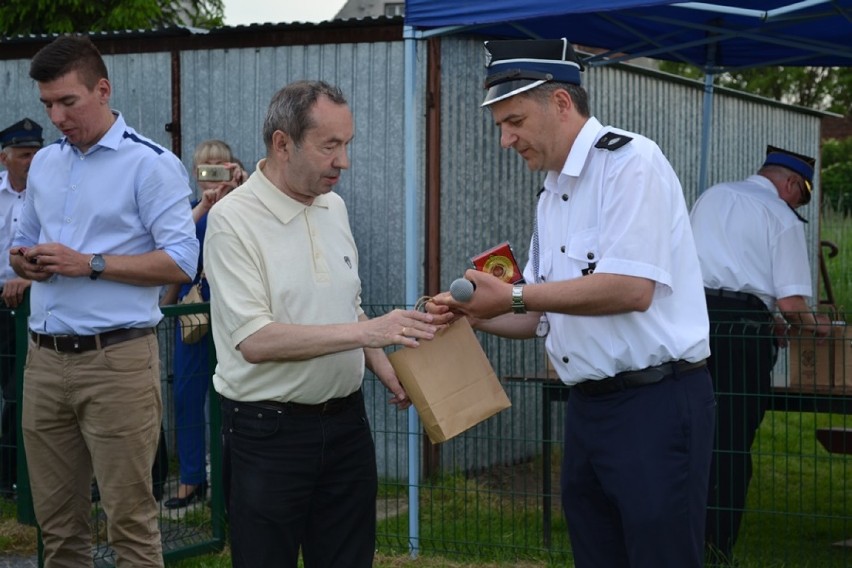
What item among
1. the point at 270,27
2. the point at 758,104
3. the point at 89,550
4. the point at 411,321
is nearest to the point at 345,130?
the point at 411,321

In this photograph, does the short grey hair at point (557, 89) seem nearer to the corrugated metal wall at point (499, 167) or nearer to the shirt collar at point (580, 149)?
the shirt collar at point (580, 149)

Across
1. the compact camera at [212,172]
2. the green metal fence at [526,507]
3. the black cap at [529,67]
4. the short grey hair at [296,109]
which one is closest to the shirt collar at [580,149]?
the black cap at [529,67]

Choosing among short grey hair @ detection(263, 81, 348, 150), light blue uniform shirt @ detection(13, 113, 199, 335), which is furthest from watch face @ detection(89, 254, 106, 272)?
short grey hair @ detection(263, 81, 348, 150)

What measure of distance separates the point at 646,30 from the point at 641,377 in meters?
4.58

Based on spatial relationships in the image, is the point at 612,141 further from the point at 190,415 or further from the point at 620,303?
the point at 190,415

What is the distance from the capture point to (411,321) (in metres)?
3.64

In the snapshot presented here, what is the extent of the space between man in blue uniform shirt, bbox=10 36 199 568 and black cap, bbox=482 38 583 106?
1609 mm

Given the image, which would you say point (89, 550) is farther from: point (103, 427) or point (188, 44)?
point (188, 44)

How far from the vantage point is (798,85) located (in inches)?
1537

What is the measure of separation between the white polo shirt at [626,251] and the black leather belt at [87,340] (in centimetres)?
183

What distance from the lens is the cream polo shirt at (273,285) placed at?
3689 millimetres

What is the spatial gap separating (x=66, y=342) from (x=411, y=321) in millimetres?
1700

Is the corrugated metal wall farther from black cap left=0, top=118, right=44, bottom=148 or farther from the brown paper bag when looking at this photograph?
the brown paper bag

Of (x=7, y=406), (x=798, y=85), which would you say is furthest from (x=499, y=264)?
(x=798, y=85)
